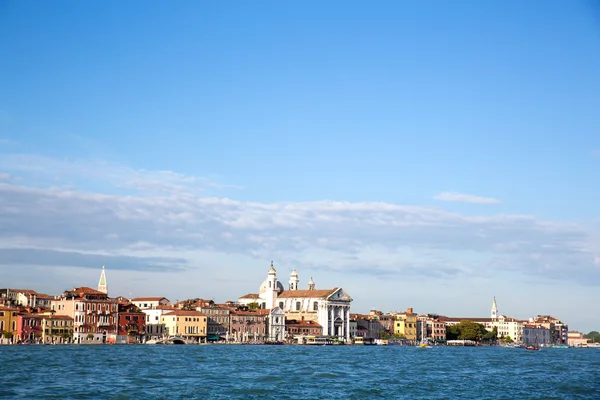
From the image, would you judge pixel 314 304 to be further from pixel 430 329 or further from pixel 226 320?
pixel 430 329

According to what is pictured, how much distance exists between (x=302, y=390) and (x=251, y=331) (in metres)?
81.6

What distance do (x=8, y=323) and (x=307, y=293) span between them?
50208mm

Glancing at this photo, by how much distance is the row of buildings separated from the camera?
9362 centimetres

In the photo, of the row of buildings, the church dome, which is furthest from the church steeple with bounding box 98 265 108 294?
the church dome

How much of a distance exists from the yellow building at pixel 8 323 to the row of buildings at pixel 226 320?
94 millimetres

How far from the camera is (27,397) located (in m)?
32.1

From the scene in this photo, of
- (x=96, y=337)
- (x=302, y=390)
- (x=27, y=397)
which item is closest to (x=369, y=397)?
(x=302, y=390)

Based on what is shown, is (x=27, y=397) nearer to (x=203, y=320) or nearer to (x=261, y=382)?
(x=261, y=382)

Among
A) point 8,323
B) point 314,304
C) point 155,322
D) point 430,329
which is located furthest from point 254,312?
point 8,323

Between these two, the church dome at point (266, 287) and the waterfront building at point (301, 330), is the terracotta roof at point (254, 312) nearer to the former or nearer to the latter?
the waterfront building at point (301, 330)

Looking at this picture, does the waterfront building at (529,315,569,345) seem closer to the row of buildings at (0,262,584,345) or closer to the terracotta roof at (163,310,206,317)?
the row of buildings at (0,262,584,345)

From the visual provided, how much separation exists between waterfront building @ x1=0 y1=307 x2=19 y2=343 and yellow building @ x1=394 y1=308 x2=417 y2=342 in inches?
2652

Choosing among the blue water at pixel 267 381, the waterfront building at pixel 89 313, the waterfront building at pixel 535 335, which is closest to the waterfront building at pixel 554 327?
the waterfront building at pixel 535 335

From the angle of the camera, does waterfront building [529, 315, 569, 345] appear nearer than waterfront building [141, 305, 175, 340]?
No
